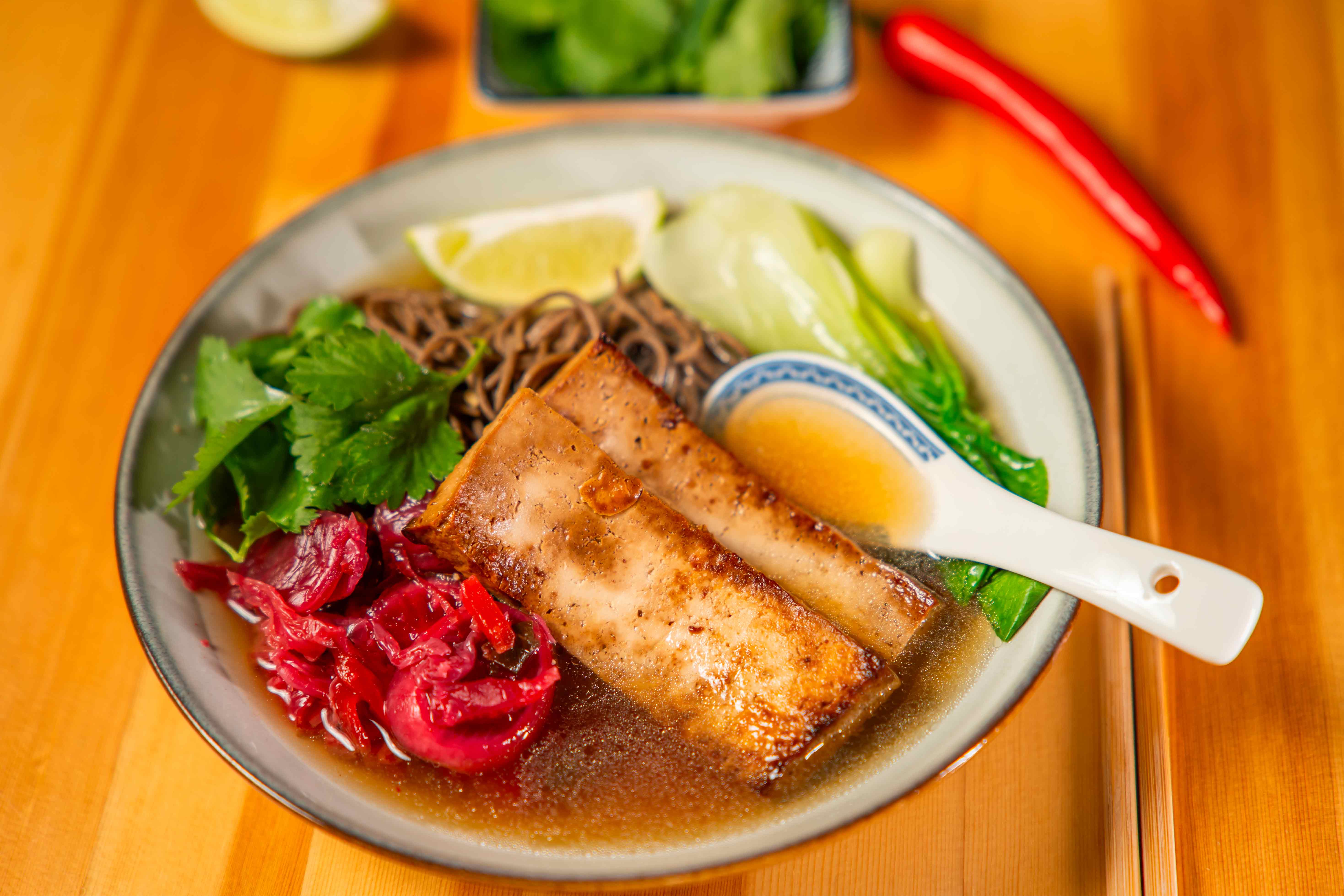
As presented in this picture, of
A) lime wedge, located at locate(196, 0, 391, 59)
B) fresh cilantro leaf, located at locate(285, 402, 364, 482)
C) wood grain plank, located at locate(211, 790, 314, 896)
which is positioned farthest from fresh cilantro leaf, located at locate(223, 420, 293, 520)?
lime wedge, located at locate(196, 0, 391, 59)

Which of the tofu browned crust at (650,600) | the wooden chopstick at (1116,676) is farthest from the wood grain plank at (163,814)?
the wooden chopstick at (1116,676)

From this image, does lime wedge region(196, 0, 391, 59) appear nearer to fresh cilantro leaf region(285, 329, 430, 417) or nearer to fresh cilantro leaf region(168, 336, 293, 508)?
fresh cilantro leaf region(168, 336, 293, 508)

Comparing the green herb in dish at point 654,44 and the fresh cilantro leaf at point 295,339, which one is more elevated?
the green herb in dish at point 654,44

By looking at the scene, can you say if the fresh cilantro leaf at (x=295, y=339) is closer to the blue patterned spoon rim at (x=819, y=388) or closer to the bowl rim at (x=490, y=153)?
the bowl rim at (x=490, y=153)

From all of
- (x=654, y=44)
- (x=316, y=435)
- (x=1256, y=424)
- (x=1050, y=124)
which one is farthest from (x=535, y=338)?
(x=1256, y=424)

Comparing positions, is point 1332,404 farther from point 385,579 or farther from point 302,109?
point 302,109

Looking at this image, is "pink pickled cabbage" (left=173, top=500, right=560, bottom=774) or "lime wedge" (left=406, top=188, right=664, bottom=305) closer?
"pink pickled cabbage" (left=173, top=500, right=560, bottom=774)
